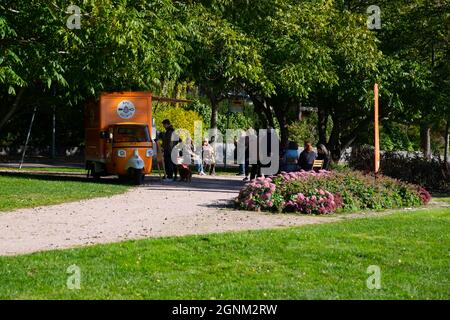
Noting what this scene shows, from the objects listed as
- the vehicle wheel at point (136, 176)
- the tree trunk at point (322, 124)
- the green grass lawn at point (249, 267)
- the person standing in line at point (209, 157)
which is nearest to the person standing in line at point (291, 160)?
the vehicle wheel at point (136, 176)

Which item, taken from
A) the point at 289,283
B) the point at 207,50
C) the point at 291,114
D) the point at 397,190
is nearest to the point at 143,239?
the point at 289,283

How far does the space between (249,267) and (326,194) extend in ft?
22.8

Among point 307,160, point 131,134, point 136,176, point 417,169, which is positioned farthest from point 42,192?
point 417,169

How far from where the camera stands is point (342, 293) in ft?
26.9

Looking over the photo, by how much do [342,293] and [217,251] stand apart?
8.67ft

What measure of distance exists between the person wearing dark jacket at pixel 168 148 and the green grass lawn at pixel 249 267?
43.4 ft

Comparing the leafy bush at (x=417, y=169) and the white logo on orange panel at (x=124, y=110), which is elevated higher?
the white logo on orange panel at (x=124, y=110)

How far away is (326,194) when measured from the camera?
53.1 ft

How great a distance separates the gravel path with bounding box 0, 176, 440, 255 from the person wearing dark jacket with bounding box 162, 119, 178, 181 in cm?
601

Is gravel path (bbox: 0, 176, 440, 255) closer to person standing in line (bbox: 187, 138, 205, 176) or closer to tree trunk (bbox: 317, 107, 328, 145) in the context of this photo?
person standing in line (bbox: 187, 138, 205, 176)

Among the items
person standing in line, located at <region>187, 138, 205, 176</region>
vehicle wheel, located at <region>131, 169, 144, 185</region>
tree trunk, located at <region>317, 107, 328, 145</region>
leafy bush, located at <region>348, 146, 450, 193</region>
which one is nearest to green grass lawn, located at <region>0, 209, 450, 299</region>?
vehicle wheel, located at <region>131, 169, 144, 185</region>

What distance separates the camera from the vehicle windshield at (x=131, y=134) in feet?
79.7

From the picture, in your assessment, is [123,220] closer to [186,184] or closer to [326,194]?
[326,194]

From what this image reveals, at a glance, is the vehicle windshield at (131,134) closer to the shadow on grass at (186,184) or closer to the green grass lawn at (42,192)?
the shadow on grass at (186,184)
